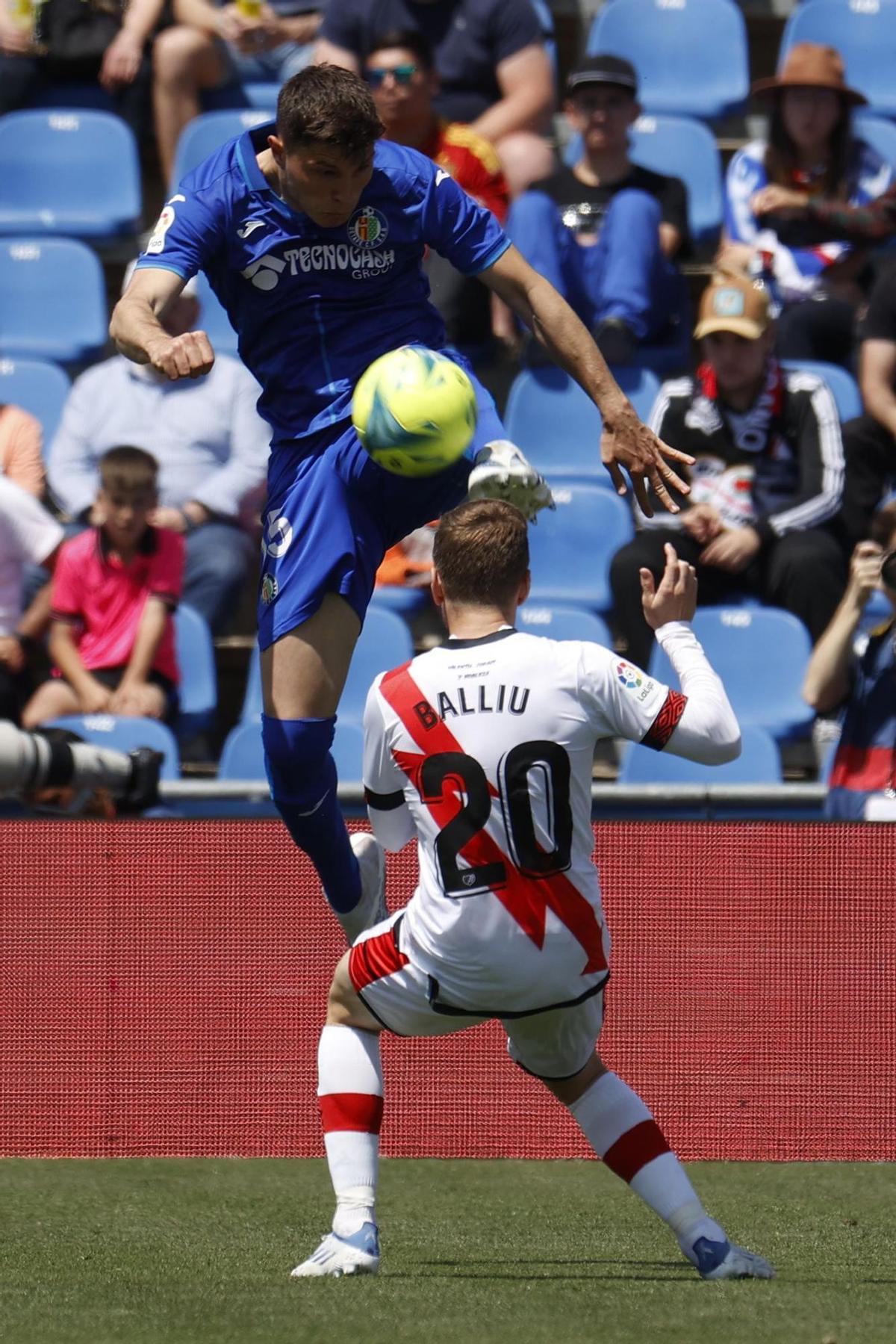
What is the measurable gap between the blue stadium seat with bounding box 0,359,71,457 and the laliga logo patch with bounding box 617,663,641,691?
5700 millimetres

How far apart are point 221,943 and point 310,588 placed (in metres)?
1.57

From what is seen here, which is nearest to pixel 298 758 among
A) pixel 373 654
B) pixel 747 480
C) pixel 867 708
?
pixel 867 708

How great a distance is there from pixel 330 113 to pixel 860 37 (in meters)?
6.55

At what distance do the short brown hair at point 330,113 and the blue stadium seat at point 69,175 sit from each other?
5721mm

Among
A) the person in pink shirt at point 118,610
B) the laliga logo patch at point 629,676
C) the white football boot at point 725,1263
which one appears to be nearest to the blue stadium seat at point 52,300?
the person in pink shirt at point 118,610

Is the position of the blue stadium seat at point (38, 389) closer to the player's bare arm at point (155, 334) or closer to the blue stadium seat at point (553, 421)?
the blue stadium seat at point (553, 421)

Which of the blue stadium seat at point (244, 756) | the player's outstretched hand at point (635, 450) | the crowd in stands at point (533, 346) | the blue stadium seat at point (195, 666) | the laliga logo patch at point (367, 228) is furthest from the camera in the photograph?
the blue stadium seat at point (195, 666)

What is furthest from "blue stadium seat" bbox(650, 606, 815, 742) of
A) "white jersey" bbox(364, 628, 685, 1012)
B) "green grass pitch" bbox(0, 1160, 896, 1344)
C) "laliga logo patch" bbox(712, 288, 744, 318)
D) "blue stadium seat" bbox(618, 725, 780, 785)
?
"white jersey" bbox(364, 628, 685, 1012)

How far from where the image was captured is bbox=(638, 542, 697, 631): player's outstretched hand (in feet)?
13.1

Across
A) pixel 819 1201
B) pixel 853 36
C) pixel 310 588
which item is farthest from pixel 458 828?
pixel 853 36

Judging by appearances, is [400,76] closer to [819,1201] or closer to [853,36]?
[853,36]

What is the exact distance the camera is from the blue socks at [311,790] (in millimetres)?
4781

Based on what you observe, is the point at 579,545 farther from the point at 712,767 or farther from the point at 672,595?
the point at 672,595

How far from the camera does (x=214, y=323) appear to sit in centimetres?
958
